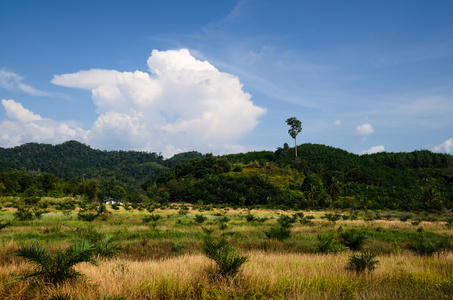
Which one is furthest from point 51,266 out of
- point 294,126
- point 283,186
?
point 294,126

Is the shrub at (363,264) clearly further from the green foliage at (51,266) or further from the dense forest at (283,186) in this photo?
the dense forest at (283,186)

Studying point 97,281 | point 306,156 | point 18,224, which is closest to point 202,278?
point 97,281

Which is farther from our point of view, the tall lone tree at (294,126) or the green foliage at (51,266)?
the tall lone tree at (294,126)

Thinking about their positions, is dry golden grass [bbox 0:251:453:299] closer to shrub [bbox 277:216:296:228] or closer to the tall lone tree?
shrub [bbox 277:216:296:228]

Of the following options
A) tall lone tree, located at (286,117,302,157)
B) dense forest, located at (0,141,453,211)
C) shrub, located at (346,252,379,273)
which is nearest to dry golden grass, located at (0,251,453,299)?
shrub, located at (346,252,379,273)

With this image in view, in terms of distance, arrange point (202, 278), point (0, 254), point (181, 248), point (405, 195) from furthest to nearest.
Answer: point (405, 195) → point (181, 248) → point (0, 254) → point (202, 278)

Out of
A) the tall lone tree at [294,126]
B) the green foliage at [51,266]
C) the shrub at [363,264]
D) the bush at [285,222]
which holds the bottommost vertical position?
the bush at [285,222]

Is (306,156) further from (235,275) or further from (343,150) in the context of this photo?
(235,275)

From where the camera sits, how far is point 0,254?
9.34 meters

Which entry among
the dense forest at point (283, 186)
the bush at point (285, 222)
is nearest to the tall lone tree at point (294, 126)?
the dense forest at point (283, 186)

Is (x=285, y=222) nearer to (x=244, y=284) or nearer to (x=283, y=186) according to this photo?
(x=244, y=284)

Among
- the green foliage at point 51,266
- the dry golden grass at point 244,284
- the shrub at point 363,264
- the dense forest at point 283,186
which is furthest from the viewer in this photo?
the dense forest at point 283,186

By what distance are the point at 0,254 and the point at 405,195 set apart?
106m

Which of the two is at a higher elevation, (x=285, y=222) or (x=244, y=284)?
(x=244, y=284)
